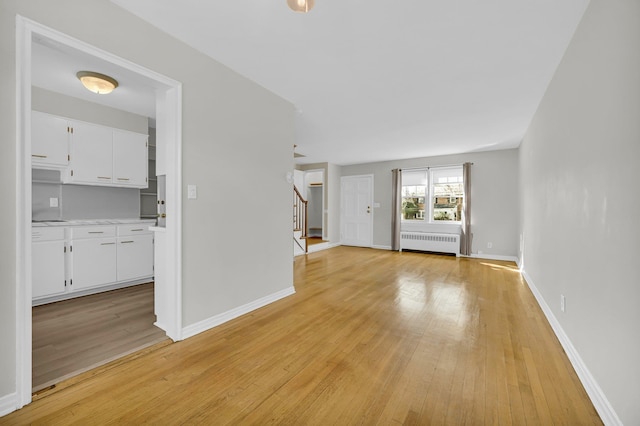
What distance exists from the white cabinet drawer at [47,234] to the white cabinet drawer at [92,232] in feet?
0.38

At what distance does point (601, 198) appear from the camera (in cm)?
158

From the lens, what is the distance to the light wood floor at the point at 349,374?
4.83 ft

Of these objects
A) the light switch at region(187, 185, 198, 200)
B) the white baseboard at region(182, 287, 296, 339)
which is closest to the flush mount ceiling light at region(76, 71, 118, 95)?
the light switch at region(187, 185, 198, 200)

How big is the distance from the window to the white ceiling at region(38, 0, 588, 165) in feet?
8.98

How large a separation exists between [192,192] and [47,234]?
220 centimetres

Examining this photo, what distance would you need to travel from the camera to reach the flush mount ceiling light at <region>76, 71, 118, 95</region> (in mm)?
2678

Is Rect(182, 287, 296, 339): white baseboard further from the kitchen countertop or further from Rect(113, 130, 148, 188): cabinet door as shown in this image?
Rect(113, 130, 148, 188): cabinet door

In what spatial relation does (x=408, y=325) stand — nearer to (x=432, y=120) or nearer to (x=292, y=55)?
(x=292, y=55)

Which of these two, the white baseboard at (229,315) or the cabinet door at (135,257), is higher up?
the cabinet door at (135,257)

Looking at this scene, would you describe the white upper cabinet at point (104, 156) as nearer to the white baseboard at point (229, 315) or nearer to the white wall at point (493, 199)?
the white baseboard at point (229, 315)

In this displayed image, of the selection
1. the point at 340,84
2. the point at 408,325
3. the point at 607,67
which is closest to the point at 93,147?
the point at 340,84

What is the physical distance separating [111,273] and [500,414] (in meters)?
4.40

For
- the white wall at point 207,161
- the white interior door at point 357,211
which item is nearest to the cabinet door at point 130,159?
the white wall at point 207,161

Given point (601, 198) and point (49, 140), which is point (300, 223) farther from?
point (601, 198)
